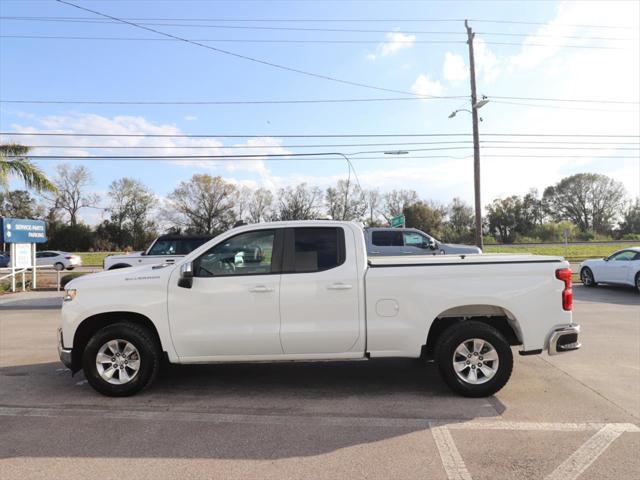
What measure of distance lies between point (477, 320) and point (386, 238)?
11316 millimetres

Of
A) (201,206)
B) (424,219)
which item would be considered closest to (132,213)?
(201,206)

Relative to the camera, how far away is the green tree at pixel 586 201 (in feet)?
273

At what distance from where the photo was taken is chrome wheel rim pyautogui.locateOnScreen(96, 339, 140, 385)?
16.2 feet

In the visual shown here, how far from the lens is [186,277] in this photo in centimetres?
480

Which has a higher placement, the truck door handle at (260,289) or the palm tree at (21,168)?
the palm tree at (21,168)

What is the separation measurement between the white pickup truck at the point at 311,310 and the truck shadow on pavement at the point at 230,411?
0.43m

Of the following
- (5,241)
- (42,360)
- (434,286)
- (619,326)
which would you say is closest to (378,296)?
(434,286)

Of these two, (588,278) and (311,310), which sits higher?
(311,310)

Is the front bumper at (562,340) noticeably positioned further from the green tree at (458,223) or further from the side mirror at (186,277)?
the green tree at (458,223)

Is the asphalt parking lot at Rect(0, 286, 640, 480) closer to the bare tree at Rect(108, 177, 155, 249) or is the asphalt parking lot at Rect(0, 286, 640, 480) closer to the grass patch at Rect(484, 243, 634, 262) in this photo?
the grass patch at Rect(484, 243, 634, 262)

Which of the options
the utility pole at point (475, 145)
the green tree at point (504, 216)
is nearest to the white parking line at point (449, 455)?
the utility pole at point (475, 145)

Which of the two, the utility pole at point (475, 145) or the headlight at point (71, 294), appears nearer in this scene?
the headlight at point (71, 294)

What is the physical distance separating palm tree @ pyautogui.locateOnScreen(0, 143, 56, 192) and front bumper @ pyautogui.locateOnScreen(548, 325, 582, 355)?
2013cm

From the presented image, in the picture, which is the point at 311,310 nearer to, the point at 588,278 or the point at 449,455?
the point at 449,455
